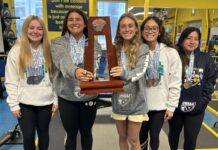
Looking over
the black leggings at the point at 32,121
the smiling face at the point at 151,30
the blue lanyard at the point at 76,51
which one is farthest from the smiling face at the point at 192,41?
the black leggings at the point at 32,121

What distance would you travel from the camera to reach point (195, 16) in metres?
10.1

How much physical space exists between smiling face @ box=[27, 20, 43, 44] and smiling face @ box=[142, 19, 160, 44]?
2.77 ft

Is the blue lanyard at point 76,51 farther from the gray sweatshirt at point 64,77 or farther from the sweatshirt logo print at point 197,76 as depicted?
the sweatshirt logo print at point 197,76

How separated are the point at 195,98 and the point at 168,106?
0.26m

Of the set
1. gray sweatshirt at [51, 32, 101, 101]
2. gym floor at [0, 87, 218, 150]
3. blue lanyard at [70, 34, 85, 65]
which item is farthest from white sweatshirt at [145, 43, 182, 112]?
gym floor at [0, 87, 218, 150]

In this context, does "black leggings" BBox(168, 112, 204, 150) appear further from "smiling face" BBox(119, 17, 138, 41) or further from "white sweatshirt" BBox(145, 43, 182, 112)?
"smiling face" BBox(119, 17, 138, 41)

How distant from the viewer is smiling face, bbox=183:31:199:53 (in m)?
1.78

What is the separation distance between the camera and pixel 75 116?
1.71m

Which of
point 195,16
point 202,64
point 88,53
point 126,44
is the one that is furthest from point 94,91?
point 195,16

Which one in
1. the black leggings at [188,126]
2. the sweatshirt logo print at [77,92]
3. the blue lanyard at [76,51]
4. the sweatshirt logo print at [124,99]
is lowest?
the black leggings at [188,126]

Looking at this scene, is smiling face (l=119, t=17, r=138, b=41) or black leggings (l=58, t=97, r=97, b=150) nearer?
smiling face (l=119, t=17, r=138, b=41)

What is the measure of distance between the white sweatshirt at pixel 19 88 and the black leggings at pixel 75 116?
0.53ft

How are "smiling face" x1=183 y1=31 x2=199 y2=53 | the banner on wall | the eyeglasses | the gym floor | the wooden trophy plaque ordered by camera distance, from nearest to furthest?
the wooden trophy plaque → the eyeglasses → "smiling face" x1=183 y1=31 x2=199 y2=53 → the gym floor → the banner on wall

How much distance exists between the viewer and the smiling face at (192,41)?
178 cm
